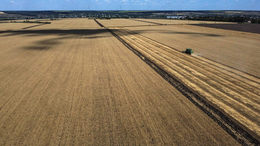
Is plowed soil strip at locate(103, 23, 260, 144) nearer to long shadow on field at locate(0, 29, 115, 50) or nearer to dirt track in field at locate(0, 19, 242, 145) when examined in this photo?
dirt track in field at locate(0, 19, 242, 145)

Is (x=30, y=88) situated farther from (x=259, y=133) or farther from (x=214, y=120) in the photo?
(x=259, y=133)

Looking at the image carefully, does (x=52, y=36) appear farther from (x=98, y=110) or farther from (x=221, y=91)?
(x=221, y=91)

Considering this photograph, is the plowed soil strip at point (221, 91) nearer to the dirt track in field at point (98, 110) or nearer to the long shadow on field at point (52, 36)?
the dirt track in field at point (98, 110)

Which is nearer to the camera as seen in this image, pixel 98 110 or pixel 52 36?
pixel 98 110

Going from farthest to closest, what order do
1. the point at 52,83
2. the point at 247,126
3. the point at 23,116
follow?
the point at 52,83 → the point at 23,116 → the point at 247,126

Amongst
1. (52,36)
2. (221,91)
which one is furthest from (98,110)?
(52,36)

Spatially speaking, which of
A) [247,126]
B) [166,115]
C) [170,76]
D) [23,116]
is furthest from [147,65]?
[23,116]
